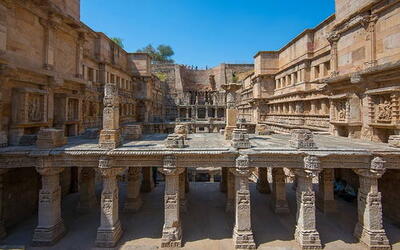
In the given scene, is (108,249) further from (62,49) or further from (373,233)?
(62,49)

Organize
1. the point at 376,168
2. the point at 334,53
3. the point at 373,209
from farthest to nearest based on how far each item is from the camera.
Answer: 1. the point at 334,53
2. the point at 373,209
3. the point at 376,168

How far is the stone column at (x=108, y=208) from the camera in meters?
8.85

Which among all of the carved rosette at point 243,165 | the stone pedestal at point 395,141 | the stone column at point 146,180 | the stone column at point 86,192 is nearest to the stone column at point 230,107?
the carved rosette at point 243,165

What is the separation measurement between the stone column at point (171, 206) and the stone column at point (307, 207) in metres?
4.91

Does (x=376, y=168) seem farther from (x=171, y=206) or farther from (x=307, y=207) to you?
(x=171, y=206)

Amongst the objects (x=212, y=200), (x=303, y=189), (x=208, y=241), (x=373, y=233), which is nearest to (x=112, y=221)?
(x=208, y=241)

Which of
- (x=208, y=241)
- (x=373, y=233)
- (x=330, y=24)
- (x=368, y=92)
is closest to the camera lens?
(x=373, y=233)

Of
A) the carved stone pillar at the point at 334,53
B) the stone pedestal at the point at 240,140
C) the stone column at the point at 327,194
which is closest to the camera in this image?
the stone pedestal at the point at 240,140

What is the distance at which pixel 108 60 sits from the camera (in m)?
21.2

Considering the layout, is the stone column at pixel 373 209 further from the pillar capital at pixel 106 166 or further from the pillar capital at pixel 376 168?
the pillar capital at pixel 106 166

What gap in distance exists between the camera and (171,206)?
908 cm

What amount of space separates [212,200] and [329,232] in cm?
625

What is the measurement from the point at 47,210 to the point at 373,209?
13.1 meters

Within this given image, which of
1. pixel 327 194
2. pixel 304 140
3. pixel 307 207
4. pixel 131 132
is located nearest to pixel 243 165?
pixel 304 140
